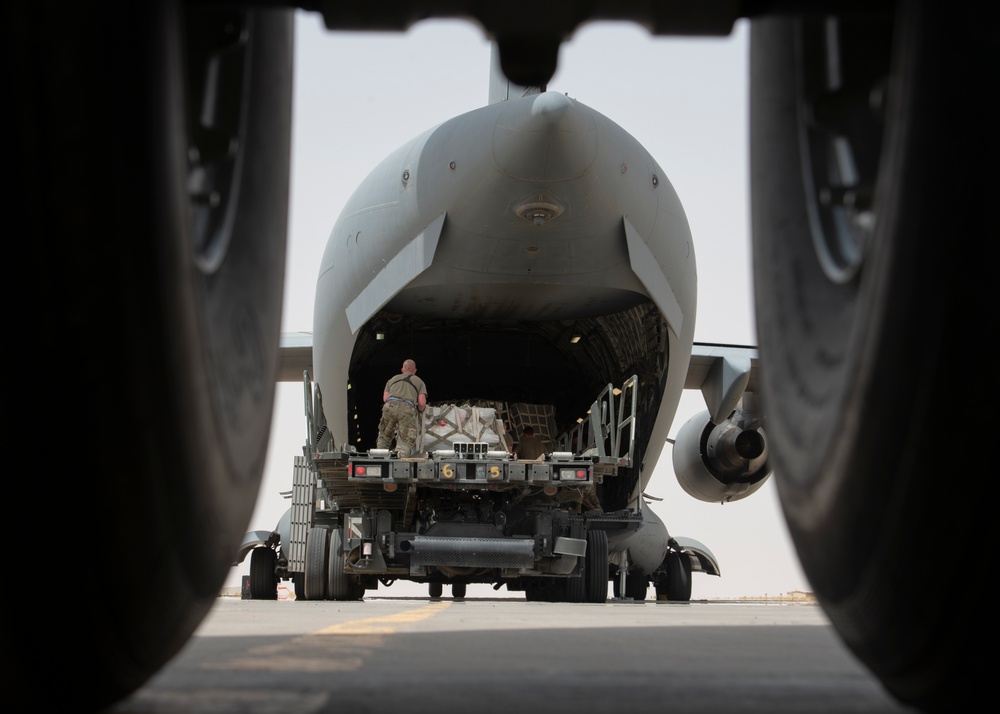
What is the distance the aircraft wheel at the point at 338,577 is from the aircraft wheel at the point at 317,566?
7 cm

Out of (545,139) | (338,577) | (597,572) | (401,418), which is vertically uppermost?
(545,139)

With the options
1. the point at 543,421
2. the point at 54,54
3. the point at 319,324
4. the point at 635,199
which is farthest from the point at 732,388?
the point at 54,54

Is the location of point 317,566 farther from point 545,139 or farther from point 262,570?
point 545,139

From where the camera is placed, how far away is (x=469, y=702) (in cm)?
183

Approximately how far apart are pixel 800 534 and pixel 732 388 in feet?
33.3

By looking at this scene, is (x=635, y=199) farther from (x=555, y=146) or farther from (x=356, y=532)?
(x=356, y=532)

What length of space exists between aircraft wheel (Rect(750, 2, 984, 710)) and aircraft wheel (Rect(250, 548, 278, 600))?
12.5m

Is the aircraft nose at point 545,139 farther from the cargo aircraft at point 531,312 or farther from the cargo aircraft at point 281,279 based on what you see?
the cargo aircraft at point 281,279

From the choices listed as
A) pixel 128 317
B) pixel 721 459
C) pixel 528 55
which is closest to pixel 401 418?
pixel 721 459

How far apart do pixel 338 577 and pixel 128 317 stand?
10129 millimetres

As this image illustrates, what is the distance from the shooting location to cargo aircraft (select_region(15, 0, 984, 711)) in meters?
1.32

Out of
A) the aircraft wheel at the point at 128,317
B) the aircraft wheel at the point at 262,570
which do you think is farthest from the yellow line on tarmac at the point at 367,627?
the aircraft wheel at the point at 262,570

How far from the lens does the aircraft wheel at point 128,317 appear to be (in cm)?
131

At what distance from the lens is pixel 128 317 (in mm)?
1382
